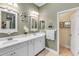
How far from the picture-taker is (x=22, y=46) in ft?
4.87

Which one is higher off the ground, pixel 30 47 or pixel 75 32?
pixel 75 32

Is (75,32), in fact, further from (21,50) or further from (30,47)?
(21,50)

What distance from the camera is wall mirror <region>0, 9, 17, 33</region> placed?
1.53 metres

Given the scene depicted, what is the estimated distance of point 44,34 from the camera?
1730mm

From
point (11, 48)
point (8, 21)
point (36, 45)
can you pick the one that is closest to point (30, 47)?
point (36, 45)

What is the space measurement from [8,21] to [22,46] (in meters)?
0.63

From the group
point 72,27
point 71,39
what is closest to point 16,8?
point 72,27

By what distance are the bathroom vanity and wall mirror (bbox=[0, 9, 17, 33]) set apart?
210 millimetres

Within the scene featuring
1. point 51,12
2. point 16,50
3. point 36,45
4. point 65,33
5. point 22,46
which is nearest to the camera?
point 16,50

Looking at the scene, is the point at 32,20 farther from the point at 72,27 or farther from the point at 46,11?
the point at 72,27

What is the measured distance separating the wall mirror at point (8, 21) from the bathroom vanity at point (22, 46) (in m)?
0.21

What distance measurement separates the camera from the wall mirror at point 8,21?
5.02ft

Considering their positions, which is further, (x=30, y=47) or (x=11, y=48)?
(x=30, y=47)

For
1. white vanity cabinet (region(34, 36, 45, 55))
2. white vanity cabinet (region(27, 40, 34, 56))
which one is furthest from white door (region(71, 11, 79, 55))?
white vanity cabinet (region(27, 40, 34, 56))
